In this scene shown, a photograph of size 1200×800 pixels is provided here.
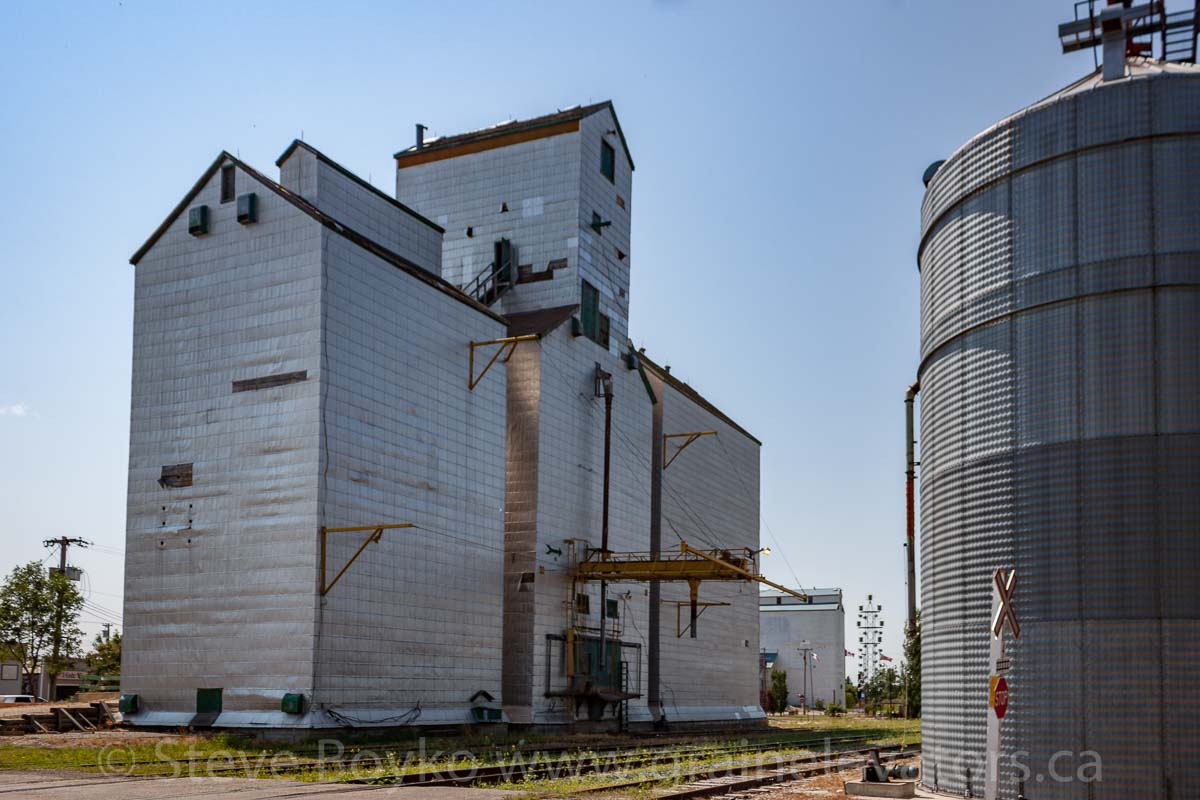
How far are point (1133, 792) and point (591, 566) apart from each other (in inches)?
1063

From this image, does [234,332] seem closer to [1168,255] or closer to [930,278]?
[930,278]

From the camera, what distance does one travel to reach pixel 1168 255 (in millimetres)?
14727

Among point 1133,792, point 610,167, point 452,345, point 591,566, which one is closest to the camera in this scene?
point 1133,792

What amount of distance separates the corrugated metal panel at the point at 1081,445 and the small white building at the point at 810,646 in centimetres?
9104

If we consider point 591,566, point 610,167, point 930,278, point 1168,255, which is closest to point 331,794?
point 930,278

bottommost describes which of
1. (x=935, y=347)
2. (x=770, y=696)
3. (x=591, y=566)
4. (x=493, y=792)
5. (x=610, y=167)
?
(x=770, y=696)

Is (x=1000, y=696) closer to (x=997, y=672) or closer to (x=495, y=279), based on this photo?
(x=997, y=672)

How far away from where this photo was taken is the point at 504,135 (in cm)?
4506

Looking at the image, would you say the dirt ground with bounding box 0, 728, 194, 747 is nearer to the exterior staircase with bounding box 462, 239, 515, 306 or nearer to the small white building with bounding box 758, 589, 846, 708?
the exterior staircase with bounding box 462, 239, 515, 306

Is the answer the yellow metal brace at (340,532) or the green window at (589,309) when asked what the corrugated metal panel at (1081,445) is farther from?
the green window at (589,309)

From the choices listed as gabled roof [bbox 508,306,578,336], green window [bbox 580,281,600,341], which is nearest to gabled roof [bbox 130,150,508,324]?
gabled roof [bbox 508,306,578,336]

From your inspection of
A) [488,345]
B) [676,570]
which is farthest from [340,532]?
[676,570]

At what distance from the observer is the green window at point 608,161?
1801 inches

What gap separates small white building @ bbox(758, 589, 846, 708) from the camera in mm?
107375
